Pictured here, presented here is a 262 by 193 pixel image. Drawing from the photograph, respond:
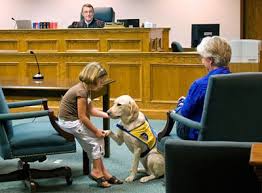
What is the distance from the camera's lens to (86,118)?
3777 mm

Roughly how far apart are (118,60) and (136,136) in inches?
116

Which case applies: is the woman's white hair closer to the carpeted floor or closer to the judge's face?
the carpeted floor

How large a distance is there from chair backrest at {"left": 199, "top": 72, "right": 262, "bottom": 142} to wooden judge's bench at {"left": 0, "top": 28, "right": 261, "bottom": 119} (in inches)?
138

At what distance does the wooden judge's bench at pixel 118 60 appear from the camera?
653cm

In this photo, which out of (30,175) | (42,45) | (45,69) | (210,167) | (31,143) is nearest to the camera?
(210,167)

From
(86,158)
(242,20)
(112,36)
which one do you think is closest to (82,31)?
(112,36)

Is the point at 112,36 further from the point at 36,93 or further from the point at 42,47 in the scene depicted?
the point at 36,93

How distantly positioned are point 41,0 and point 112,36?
4.93 metres

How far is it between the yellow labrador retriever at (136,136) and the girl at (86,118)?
17cm

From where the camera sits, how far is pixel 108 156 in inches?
186

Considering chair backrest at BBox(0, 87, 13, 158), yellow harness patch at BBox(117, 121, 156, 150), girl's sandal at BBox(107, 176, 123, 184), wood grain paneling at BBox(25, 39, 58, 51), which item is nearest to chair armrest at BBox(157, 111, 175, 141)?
yellow harness patch at BBox(117, 121, 156, 150)

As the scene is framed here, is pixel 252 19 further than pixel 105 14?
Yes

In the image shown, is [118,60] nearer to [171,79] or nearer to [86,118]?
[171,79]

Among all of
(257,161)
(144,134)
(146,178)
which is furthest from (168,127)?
(257,161)
